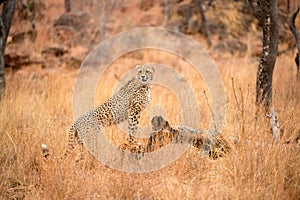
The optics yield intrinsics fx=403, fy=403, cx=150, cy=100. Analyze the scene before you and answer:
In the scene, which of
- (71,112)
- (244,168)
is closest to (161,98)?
(71,112)

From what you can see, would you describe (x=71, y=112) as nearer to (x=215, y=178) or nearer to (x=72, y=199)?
(x=72, y=199)

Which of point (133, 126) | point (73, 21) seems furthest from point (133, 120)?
point (73, 21)

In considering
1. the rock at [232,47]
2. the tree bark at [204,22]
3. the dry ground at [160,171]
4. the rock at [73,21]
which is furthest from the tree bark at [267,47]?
the rock at [73,21]

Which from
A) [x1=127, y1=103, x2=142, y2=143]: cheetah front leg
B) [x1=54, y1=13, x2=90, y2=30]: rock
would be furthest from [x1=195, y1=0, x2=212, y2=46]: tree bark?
[x1=127, y1=103, x2=142, y2=143]: cheetah front leg

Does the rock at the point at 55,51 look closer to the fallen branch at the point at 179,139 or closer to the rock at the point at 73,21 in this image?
the rock at the point at 73,21

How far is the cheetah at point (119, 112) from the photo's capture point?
4238 mm

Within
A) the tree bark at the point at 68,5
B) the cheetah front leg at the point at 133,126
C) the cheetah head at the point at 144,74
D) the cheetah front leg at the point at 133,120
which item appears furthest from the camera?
the tree bark at the point at 68,5

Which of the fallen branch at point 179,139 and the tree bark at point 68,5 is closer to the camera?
the fallen branch at point 179,139

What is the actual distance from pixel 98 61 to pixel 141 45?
1.35 m

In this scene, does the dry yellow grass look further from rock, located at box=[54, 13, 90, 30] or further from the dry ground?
rock, located at box=[54, 13, 90, 30]

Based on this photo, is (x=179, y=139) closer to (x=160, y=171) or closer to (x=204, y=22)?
(x=160, y=171)

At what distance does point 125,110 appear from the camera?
458 cm

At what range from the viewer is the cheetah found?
424 cm

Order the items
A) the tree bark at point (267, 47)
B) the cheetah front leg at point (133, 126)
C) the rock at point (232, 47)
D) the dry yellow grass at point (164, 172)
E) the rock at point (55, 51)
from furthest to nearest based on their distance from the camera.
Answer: the rock at point (232, 47) → the rock at point (55, 51) → the tree bark at point (267, 47) → the cheetah front leg at point (133, 126) → the dry yellow grass at point (164, 172)
